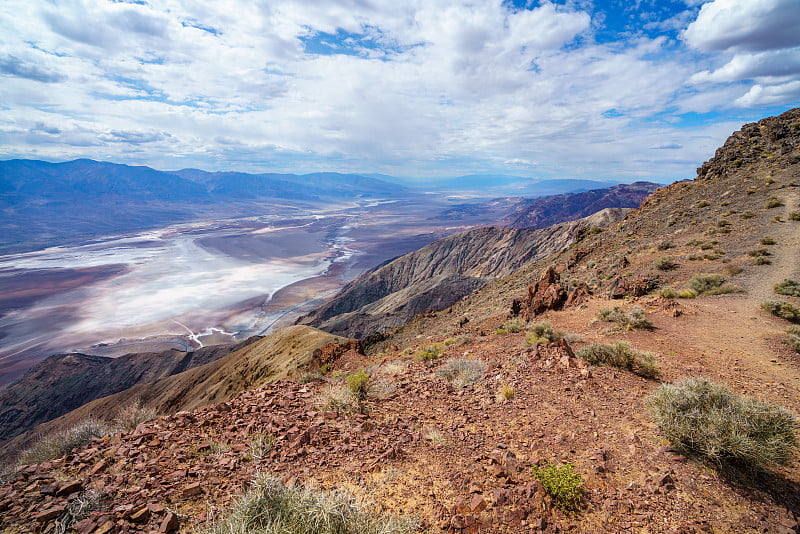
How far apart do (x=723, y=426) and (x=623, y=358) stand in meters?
3.14

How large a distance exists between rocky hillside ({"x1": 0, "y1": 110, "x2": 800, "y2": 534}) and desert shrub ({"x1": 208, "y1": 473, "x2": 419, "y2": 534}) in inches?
16.3

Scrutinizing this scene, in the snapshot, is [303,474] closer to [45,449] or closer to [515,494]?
[515,494]

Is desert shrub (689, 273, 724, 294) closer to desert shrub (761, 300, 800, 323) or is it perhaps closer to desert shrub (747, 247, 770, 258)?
desert shrub (761, 300, 800, 323)

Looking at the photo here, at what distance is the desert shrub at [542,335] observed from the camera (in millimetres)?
9117

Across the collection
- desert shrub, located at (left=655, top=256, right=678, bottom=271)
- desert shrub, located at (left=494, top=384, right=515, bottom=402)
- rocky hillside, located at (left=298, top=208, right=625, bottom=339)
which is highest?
desert shrub, located at (left=655, top=256, right=678, bottom=271)

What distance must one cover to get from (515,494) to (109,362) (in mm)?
60333

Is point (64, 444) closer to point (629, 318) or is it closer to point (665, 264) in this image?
point (629, 318)

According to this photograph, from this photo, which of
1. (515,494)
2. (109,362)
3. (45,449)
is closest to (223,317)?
(109,362)

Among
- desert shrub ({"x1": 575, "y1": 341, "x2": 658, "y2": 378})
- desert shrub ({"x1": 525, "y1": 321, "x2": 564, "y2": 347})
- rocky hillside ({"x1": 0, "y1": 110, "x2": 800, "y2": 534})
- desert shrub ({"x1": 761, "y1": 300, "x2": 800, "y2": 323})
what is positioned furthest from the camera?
desert shrub ({"x1": 525, "y1": 321, "x2": 564, "y2": 347})

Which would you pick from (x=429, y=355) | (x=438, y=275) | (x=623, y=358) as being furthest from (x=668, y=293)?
(x=438, y=275)

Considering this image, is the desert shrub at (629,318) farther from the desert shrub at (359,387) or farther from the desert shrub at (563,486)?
the desert shrub at (359,387)

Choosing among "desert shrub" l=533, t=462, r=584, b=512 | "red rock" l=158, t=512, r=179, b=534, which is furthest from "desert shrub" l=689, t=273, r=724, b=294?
"red rock" l=158, t=512, r=179, b=534

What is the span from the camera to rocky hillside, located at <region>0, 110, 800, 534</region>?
3.34 meters

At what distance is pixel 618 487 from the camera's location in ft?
11.8
